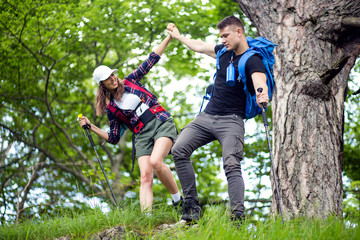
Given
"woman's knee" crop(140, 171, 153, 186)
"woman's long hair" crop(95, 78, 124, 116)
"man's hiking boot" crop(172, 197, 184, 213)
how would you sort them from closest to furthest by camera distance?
"man's hiking boot" crop(172, 197, 184, 213) → "woman's knee" crop(140, 171, 153, 186) → "woman's long hair" crop(95, 78, 124, 116)

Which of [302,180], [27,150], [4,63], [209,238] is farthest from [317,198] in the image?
[27,150]

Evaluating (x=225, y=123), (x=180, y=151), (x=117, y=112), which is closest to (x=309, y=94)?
(x=225, y=123)

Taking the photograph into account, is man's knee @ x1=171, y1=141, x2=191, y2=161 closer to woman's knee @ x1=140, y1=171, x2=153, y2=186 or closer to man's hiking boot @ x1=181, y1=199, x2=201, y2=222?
man's hiking boot @ x1=181, y1=199, x2=201, y2=222

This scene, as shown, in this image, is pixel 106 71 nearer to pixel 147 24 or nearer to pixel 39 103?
pixel 147 24

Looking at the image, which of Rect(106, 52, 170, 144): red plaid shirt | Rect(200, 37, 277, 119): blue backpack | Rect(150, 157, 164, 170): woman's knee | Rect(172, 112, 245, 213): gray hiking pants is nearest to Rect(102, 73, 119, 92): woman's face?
Rect(106, 52, 170, 144): red plaid shirt

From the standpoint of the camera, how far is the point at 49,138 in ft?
50.7

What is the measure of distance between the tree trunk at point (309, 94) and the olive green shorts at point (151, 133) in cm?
130

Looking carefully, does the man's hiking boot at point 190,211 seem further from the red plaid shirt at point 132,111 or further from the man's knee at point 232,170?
the red plaid shirt at point 132,111

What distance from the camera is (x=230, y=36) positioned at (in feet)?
14.4

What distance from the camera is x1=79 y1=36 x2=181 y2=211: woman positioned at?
201 inches

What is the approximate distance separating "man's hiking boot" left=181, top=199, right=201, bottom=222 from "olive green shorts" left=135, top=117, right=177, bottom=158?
3.04 ft

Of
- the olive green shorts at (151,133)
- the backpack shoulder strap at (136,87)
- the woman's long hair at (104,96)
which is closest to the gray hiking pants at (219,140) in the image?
the olive green shorts at (151,133)

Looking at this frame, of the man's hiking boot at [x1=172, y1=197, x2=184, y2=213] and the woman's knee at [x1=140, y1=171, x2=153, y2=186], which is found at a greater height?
the woman's knee at [x1=140, y1=171, x2=153, y2=186]

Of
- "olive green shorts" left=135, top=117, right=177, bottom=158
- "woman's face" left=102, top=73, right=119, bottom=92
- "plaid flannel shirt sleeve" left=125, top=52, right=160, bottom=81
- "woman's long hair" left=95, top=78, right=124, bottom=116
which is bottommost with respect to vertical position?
"olive green shorts" left=135, top=117, right=177, bottom=158
